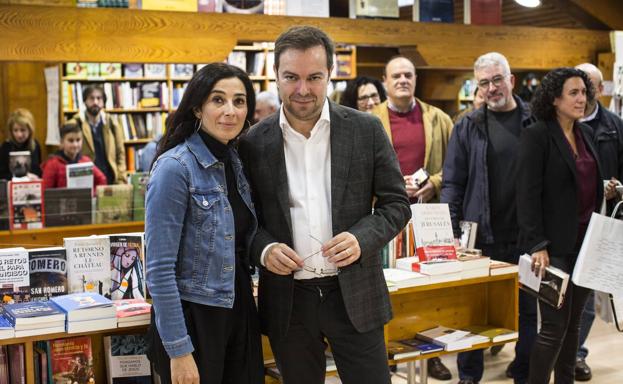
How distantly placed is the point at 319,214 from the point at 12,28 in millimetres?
3893

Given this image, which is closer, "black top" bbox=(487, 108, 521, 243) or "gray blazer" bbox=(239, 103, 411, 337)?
"gray blazer" bbox=(239, 103, 411, 337)

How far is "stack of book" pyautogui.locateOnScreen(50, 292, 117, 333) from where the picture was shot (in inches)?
113

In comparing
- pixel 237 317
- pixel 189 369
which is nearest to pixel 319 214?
pixel 237 317

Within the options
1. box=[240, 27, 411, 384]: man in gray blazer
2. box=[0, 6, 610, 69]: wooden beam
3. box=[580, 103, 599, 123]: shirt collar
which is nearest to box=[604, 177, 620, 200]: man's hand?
box=[580, 103, 599, 123]: shirt collar

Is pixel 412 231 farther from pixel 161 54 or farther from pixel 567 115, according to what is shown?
pixel 161 54

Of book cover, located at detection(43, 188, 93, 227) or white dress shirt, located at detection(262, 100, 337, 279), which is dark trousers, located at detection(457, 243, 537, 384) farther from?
book cover, located at detection(43, 188, 93, 227)

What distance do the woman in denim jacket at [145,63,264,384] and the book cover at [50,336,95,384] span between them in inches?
22.7

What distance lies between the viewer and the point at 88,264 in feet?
10.3

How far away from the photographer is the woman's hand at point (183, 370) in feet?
7.80

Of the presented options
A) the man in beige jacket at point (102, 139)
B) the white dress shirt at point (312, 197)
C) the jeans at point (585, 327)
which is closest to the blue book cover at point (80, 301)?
the white dress shirt at point (312, 197)

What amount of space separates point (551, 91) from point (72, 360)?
2477 mm

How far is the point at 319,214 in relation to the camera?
2.57 metres

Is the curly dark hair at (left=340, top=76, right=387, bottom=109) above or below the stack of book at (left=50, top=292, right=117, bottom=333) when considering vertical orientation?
above

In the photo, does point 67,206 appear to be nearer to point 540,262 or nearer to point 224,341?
point 540,262
